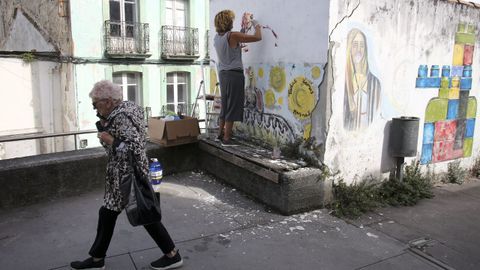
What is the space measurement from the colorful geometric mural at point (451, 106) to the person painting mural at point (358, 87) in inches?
38.6

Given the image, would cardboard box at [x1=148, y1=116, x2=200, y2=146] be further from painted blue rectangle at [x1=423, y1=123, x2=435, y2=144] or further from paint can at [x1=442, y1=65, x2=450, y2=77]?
paint can at [x1=442, y1=65, x2=450, y2=77]

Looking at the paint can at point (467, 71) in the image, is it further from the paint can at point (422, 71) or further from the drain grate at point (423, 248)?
the drain grate at point (423, 248)

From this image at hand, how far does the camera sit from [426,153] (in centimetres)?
584

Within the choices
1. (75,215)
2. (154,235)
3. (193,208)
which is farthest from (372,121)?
(75,215)

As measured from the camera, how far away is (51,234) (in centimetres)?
396

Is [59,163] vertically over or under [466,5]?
under

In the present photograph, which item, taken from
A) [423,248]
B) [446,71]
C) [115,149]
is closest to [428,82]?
[446,71]

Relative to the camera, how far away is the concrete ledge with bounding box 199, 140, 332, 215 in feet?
14.5

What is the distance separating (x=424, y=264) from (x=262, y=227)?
1.60m

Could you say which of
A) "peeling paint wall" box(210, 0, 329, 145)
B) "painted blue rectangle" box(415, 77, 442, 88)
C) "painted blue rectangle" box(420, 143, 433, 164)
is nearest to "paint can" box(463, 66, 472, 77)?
"painted blue rectangle" box(415, 77, 442, 88)

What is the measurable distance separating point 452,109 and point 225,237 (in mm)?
4304

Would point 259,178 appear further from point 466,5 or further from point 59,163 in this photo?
point 466,5

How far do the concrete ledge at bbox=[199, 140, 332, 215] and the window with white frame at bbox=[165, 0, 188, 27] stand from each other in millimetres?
12301

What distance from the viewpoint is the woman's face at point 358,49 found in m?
4.66
